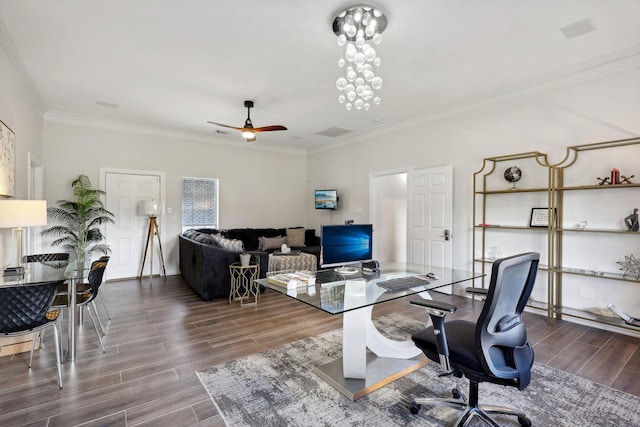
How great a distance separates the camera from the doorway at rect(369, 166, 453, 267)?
4824 millimetres

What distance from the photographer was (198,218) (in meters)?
6.59

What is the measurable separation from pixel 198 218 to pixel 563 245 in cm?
611

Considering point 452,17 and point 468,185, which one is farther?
point 468,185

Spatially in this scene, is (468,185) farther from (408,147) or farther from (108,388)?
(108,388)

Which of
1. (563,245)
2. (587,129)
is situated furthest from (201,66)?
(563,245)

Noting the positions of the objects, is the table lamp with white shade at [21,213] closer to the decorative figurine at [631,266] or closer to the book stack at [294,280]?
the book stack at [294,280]

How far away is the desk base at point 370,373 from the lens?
219 centimetres

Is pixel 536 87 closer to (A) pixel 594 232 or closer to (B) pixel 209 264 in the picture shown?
(A) pixel 594 232

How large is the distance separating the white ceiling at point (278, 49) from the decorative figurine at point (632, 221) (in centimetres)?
159

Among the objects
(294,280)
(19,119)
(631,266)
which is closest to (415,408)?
(294,280)

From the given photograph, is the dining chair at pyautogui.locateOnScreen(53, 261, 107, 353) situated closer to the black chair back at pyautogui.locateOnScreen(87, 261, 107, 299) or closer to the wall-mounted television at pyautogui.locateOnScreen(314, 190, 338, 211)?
the black chair back at pyautogui.locateOnScreen(87, 261, 107, 299)

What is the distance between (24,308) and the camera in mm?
2189

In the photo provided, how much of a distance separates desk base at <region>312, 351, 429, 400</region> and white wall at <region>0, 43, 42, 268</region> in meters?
3.35

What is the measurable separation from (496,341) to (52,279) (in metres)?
3.04
